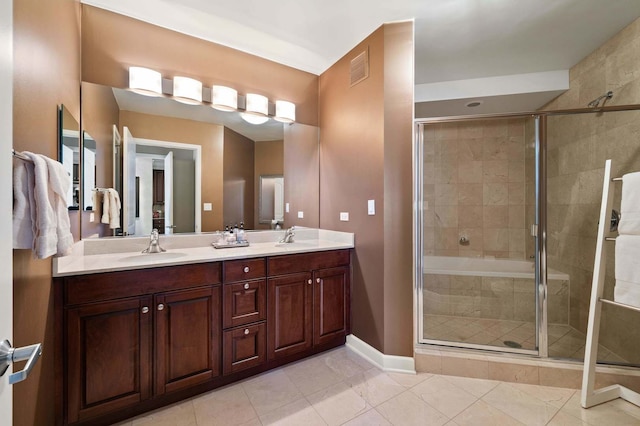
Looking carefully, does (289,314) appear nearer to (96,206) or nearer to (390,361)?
(390,361)

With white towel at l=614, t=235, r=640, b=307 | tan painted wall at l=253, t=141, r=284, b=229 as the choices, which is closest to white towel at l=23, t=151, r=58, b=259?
tan painted wall at l=253, t=141, r=284, b=229

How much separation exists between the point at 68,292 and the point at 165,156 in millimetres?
1170

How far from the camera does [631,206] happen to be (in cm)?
148

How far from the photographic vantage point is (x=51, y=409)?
1.27m

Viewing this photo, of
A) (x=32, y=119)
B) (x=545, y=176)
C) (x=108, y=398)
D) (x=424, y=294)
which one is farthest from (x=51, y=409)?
(x=545, y=176)

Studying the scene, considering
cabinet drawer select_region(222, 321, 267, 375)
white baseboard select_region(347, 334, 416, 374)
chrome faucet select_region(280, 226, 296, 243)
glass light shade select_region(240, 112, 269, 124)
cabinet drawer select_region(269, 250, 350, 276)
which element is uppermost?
glass light shade select_region(240, 112, 269, 124)

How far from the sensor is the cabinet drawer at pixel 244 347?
1734mm

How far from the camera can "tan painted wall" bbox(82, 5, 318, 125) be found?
1838 millimetres

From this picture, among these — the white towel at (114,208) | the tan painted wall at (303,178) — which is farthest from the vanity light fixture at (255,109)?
the white towel at (114,208)

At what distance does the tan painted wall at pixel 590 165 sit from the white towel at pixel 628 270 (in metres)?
0.55

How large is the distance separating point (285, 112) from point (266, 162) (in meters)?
0.51

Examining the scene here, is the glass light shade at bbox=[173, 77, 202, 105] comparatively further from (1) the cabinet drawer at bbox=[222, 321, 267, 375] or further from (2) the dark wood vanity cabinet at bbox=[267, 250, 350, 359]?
(1) the cabinet drawer at bbox=[222, 321, 267, 375]

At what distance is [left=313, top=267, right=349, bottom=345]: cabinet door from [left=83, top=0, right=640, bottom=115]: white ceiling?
1975 millimetres

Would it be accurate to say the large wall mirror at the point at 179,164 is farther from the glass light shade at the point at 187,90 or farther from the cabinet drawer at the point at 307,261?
the cabinet drawer at the point at 307,261
